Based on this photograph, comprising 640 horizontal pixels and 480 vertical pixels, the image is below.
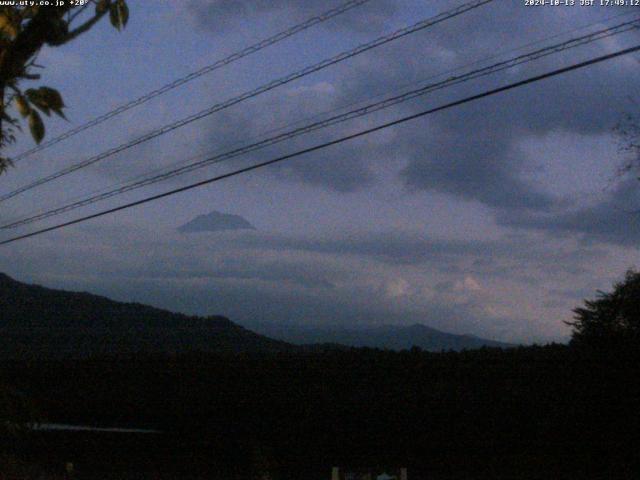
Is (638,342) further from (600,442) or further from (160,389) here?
(160,389)

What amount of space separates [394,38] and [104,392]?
2141cm

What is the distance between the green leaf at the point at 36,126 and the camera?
532 centimetres

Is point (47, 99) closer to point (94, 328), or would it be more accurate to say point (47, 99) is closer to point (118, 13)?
point (118, 13)

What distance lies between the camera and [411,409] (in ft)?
70.9

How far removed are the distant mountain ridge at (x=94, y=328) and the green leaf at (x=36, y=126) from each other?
4028 centimetres

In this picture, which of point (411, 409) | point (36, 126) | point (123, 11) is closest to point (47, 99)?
point (36, 126)

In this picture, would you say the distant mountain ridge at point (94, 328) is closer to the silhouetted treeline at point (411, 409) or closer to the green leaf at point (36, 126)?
the silhouetted treeline at point (411, 409)

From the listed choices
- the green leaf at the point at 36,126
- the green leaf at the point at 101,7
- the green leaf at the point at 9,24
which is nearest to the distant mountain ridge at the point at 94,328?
the green leaf at the point at 101,7

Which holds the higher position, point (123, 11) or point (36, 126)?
point (123, 11)

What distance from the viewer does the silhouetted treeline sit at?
19141mm

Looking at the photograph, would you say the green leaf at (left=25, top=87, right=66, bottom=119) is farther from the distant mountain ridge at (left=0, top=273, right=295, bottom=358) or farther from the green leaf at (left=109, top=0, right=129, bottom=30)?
the distant mountain ridge at (left=0, top=273, right=295, bottom=358)

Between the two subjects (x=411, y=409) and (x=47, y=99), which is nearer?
(x=47, y=99)

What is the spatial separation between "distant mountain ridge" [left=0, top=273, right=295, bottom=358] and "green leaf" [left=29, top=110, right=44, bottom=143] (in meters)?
40.3

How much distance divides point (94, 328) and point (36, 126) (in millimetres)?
49256
